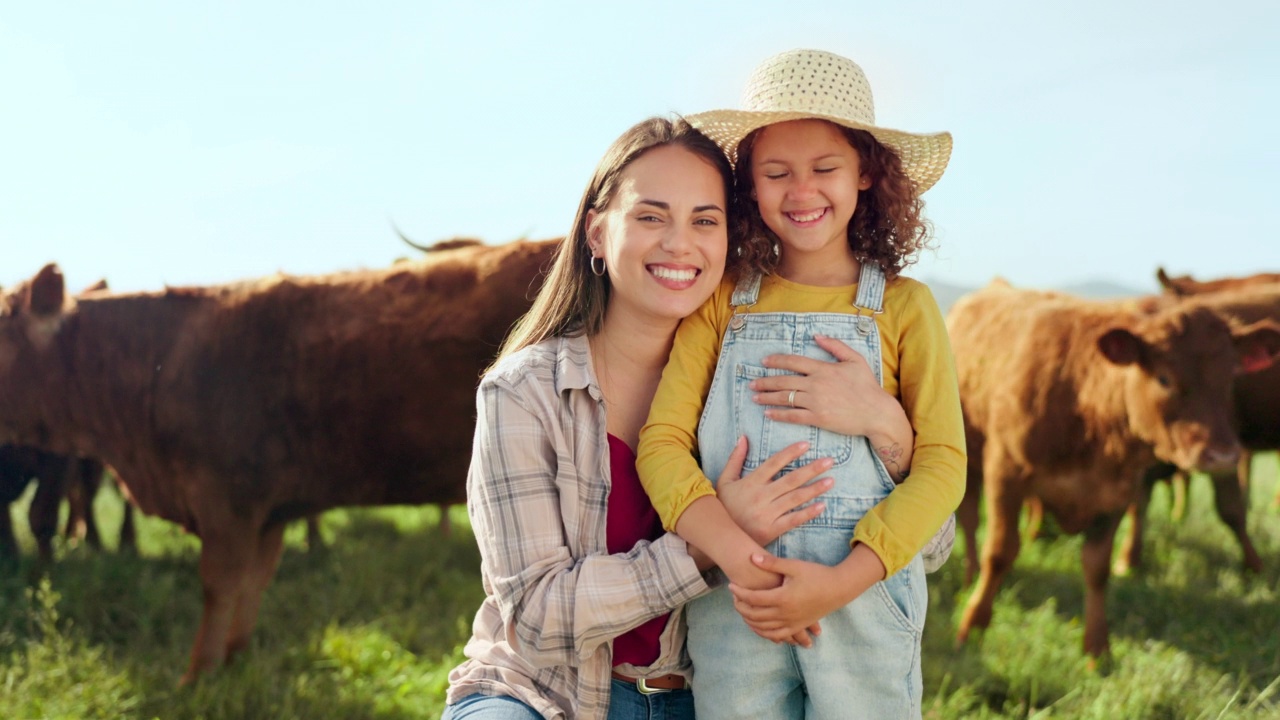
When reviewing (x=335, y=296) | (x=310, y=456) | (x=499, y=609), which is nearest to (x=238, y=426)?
(x=310, y=456)

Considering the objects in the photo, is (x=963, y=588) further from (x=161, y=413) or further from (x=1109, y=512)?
(x=161, y=413)

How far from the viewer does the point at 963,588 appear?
20.4ft

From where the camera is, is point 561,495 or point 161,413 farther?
point 161,413

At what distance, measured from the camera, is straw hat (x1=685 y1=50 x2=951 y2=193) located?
90.2 inches

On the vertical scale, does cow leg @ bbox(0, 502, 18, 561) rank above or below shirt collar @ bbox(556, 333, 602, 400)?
below

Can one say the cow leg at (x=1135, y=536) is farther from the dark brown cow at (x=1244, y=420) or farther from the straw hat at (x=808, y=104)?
the straw hat at (x=808, y=104)

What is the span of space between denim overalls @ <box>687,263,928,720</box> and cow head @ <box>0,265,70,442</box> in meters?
4.39

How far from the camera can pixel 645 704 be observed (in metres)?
2.26

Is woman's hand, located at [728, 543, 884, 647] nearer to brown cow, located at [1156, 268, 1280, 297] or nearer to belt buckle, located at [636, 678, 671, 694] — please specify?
belt buckle, located at [636, 678, 671, 694]

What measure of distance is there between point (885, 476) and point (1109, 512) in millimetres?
3911

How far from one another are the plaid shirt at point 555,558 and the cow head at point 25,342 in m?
3.97

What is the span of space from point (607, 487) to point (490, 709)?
1.79ft

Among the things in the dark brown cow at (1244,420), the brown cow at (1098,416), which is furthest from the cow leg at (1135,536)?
the brown cow at (1098,416)

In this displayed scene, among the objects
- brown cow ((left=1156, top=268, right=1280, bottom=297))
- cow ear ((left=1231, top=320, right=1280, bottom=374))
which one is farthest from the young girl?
brown cow ((left=1156, top=268, right=1280, bottom=297))
